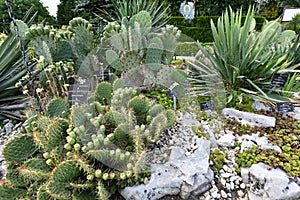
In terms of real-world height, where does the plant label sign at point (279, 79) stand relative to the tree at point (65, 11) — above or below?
below

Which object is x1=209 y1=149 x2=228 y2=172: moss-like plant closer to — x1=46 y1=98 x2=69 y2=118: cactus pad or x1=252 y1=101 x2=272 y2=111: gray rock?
x1=252 y1=101 x2=272 y2=111: gray rock

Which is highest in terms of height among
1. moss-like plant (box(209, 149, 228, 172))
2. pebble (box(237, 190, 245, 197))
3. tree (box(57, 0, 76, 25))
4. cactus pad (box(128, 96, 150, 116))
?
tree (box(57, 0, 76, 25))

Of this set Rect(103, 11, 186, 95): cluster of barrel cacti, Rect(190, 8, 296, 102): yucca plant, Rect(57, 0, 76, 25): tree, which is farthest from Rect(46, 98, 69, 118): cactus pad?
Rect(57, 0, 76, 25): tree

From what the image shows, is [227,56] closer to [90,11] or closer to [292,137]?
[292,137]

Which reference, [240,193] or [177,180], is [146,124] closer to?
[177,180]

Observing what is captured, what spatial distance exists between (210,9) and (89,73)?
10.3m

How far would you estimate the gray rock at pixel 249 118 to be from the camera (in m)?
2.20

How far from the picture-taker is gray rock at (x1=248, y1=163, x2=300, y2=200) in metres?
1.55

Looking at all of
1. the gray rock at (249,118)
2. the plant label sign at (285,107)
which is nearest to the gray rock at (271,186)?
the gray rock at (249,118)

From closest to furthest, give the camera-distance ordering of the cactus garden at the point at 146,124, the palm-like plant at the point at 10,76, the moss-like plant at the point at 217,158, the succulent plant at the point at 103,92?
the cactus garden at the point at 146,124 → the moss-like plant at the point at 217,158 → the succulent plant at the point at 103,92 → the palm-like plant at the point at 10,76

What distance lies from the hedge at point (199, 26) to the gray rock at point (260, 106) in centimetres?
664

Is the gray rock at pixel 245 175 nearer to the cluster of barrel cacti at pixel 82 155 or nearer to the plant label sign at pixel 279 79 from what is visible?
the cluster of barrel cacti at pixel 82 155

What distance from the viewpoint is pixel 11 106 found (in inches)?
108

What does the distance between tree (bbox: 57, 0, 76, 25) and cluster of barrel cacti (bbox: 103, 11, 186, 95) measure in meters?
8.17
